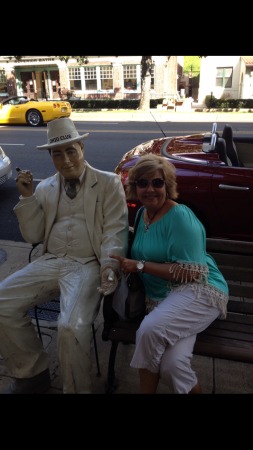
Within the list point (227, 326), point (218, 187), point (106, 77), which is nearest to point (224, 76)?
point (106, 77)

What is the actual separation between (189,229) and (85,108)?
24261 millimetres

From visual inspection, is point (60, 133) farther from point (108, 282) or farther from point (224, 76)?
point (224, 76)

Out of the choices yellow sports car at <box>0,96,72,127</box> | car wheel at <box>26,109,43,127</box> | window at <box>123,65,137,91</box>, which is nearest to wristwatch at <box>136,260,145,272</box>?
yellow sports car at <box>0,96,72,127</box>

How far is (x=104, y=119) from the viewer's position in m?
18.9

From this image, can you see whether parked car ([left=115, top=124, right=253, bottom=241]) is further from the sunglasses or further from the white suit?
the sunglasses

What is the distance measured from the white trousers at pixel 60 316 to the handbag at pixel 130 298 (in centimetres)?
15

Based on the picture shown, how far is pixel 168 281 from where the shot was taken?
2.19 metres

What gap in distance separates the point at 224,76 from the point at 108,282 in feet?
90.4

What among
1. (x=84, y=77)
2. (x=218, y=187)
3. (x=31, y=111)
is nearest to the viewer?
(x=218, y=187)

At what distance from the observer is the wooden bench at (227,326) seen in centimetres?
204

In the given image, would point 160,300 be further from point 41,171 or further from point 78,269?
point 41,171

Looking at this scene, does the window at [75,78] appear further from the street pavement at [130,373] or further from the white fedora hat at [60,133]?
the street pavement at [130,373]

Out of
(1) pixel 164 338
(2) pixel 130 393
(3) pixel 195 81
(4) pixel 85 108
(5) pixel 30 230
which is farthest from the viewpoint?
(3) pixel 195 81
